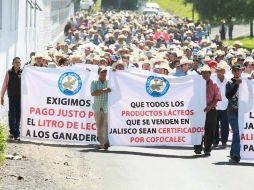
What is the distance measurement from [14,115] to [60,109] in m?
0.90

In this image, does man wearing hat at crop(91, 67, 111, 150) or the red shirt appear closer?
the red shirt

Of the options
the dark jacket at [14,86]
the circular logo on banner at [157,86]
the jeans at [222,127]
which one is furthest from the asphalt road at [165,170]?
the dark jacket at [14,86]

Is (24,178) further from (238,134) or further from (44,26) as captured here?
(44,26)

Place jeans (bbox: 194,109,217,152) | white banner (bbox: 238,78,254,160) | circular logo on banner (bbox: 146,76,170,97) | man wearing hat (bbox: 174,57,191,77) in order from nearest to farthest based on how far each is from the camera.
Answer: white banner (bbox: 238,78,254,160) < jeans (bbox: 194,109,217,152) < circular logo on banner (bbox: 146,76,170,97) < man wearing hat (bbox: 174,57,191,77)

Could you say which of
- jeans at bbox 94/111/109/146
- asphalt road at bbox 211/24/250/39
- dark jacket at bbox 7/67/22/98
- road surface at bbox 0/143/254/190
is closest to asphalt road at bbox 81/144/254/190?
road surface at bbox 0/143/254/190

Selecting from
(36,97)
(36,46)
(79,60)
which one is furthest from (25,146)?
(36,46)

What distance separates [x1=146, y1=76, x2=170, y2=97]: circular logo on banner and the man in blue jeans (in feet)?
5.35

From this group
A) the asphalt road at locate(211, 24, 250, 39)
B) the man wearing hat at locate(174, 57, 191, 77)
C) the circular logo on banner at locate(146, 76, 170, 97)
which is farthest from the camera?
the asphalt road at locate(211, 24, 250, 39)

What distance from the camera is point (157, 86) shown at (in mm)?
19000

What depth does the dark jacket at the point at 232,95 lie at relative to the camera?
57.3ft

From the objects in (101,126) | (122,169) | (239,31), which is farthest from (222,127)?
(239,31)

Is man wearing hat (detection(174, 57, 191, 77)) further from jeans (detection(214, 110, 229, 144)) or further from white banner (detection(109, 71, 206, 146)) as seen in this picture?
white banner (detection(109, 71, 206, 146))

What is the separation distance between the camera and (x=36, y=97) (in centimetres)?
1934

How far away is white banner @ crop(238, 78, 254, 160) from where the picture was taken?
17.4 m
